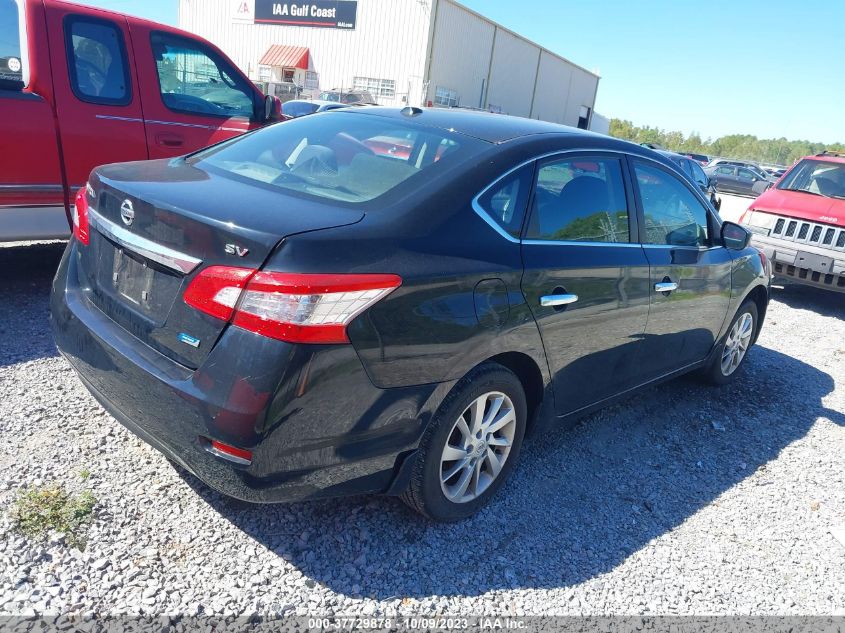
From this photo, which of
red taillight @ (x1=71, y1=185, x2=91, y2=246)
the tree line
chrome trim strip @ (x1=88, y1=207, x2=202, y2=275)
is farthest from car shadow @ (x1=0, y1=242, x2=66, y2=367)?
the tree line

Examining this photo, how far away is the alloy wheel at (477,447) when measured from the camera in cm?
279

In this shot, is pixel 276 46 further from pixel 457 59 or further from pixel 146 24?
pixel 146 24

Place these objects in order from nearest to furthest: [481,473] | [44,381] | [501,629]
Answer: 1. [501,629]
2. [481,473]
3. [44,381]

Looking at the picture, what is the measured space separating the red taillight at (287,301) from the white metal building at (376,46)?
106ft

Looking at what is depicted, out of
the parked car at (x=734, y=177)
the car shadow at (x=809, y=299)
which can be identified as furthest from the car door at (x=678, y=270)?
the parked car at (x=734, y=177)

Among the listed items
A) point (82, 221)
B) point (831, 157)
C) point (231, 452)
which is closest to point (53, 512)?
point (231, 452)

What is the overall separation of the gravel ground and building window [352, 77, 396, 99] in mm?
33626

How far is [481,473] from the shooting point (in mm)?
3037

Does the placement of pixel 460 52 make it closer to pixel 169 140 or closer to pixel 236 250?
pixel 169 140

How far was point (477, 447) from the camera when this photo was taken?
114 inches

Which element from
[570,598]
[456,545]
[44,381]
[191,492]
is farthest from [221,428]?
[44,381]

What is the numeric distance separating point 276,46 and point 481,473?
131 ft

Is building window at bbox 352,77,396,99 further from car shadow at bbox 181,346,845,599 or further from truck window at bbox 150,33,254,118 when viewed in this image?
car shadow at bbox 181,346,845,599

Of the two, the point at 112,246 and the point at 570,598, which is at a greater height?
the point at 112,246
